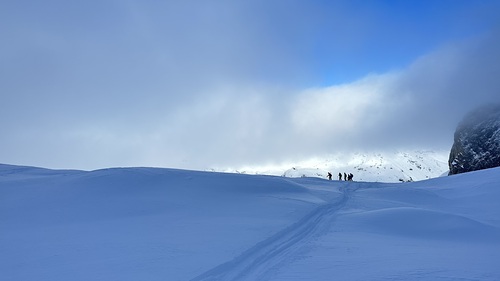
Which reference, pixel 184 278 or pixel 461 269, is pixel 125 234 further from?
pixel 461 269

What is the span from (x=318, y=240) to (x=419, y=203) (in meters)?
13.3

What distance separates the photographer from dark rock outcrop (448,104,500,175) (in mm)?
66688

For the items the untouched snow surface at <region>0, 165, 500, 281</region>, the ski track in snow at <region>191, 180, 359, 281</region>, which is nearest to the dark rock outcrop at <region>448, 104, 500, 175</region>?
the untouched snow surface at <region>0, 165, 500, 281</region>

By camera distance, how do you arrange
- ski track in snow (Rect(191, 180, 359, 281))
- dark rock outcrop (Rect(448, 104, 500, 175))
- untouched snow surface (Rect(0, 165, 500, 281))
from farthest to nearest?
dark rock outcrop (Rect(448, 104, 500, 175)) < untouched snow surface (Rect(0, 165, 500, 281)) < ski track in snow (Rect(191, 180, 359, 281))

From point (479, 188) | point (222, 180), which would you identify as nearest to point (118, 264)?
point (222, 180)

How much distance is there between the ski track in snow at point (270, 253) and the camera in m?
8.27

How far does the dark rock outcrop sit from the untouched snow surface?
51730mm

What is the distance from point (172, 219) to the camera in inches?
548

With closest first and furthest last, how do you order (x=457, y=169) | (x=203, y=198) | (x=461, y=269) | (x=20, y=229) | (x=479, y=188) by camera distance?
(x=461, y=269) < (x=20, y=229) < (x=203, y=198) < (x=479, y=188) < (x=457, y=169)

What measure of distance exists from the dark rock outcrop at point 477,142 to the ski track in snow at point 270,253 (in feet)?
207

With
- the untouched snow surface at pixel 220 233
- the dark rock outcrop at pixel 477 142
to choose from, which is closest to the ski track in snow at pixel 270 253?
the untouched snow surface at pixel 220 233

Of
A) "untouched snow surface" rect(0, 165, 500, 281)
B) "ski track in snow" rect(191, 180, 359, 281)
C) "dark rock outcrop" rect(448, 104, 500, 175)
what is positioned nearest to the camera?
"ski track in snow" rect(191, 180, 359, 281)

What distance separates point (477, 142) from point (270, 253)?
240 ft

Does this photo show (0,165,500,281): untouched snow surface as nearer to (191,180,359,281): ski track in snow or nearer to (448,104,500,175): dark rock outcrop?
(191,180,359,281): ski track in snow
